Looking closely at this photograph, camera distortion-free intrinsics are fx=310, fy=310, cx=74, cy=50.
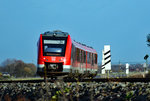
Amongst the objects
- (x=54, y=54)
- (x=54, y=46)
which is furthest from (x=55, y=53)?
(x=54, y=46)

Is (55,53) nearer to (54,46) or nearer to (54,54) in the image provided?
(54,54)

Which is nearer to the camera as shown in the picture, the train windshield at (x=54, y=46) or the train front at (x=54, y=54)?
the train front at (x=54, y=54)

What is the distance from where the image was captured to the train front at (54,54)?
1912cm

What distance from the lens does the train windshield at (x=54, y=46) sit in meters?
19.2

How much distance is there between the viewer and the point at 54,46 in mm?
19547

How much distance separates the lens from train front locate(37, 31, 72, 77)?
1912 centimetres

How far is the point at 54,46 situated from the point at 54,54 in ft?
1.99

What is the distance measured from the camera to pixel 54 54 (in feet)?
63.0

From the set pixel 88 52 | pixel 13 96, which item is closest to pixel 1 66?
pixel 88 52

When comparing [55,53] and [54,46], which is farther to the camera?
[54,46]

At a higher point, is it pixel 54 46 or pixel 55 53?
pixel 54 46

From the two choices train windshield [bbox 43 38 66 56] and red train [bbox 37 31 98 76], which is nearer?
red train [bbox 37 31 98 76]

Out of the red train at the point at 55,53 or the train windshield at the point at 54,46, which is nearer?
the red train at the point at 55,53

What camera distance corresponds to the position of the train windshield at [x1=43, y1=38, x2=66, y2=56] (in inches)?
758
